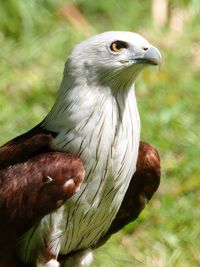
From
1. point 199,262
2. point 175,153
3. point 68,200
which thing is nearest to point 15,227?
point 68,200

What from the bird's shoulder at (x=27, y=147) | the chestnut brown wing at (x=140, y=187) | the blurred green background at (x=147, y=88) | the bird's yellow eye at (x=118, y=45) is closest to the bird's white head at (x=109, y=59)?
the bird's yellow eye at (x=118, y=45)

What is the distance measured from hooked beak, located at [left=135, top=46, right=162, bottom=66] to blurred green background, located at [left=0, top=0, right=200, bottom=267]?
1800mm

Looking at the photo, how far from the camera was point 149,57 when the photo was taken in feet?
19.0

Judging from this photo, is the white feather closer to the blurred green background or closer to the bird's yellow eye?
the bird's yellow eye

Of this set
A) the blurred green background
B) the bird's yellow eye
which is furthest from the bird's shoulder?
the blurred green background

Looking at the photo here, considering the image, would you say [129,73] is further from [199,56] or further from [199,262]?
[199,56]

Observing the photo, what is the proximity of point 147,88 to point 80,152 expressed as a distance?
3.59 m

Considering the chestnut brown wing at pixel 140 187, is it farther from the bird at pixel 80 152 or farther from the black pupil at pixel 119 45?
the black pupil at pixel 119 45

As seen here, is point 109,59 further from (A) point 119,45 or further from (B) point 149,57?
(B) point 149,57

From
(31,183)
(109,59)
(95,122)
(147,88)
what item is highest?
(109,59)

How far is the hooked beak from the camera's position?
5.78 m

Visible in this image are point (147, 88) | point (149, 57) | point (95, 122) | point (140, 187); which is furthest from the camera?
point (147, 88)

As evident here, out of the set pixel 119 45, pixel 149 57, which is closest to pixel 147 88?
pixel 119 45

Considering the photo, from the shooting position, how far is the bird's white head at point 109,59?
585 centimetres
